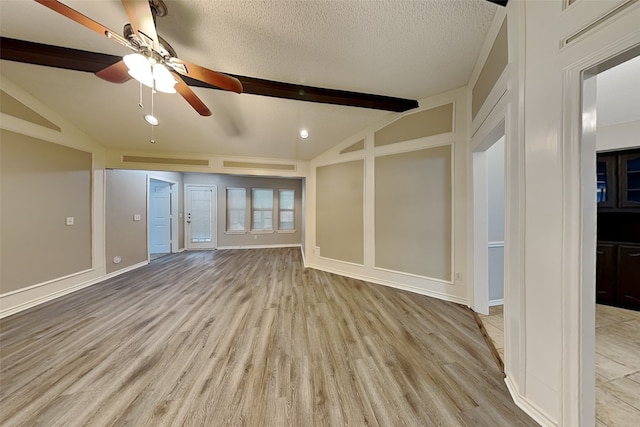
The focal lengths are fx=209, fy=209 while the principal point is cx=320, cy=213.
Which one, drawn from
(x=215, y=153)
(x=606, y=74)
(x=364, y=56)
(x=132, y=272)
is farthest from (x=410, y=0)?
(x=132, y=272)

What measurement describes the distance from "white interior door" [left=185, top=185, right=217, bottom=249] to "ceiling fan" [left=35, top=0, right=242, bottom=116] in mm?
4893

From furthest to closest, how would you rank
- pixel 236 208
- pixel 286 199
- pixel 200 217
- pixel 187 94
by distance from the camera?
1. pixel 286 199
2. pixel 236 208
3. pixel 200 217
4. pixel 187 94

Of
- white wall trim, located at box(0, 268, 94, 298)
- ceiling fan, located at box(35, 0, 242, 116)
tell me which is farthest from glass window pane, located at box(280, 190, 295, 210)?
ceiling fan, located at box(35, 0, 242, 116)

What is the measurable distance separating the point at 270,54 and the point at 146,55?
109 centimetres

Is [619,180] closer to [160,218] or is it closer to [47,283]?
[47,283]

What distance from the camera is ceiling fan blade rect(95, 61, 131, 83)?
1672 mm

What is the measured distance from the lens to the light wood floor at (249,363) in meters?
1.24

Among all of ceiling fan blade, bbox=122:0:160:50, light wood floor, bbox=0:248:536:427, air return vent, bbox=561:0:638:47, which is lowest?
light wood floor, bbox=0:248:536:427

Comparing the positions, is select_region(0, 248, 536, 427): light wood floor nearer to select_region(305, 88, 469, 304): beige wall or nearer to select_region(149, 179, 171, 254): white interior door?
select_region(305, 88, 469, 304): beige wall

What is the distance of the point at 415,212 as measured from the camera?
Answer: 3.10 meters

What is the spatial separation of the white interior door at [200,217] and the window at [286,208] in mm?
1999

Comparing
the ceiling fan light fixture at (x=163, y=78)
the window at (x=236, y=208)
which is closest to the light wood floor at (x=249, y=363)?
the ceiling fan light fixture at (x=163, y=78)

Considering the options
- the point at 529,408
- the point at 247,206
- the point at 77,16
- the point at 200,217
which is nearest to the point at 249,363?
the point at 529,408

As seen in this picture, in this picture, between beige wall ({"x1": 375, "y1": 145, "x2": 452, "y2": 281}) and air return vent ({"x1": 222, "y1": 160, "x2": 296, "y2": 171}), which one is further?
air return vent ({"x1": 222, "y1": 160, "x2": 296, "y2": 171})
